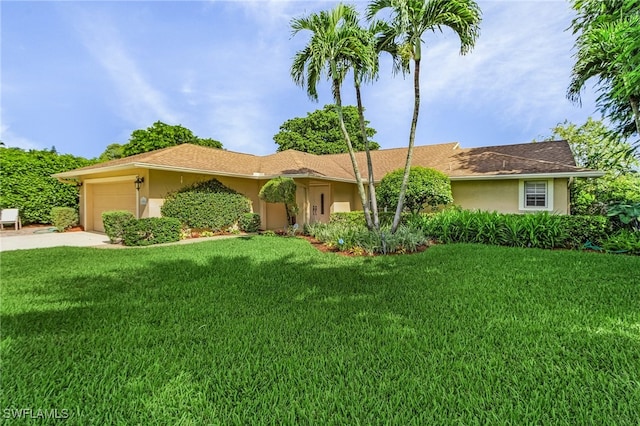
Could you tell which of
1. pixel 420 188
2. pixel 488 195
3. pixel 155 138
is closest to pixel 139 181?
pixel 420 188

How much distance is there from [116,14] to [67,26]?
121 cm

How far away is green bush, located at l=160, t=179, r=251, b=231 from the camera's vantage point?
13367 mm

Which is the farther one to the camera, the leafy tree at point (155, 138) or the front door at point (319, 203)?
the leafy tree at point (155, 138)

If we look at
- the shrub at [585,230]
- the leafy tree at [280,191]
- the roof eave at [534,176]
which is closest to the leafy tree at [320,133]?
the roof eave at [534,176]

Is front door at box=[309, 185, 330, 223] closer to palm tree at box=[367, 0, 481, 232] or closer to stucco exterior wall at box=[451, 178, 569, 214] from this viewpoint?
stucco exterior wall at box=[451, 178, 569, 214]

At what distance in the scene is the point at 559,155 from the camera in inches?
582

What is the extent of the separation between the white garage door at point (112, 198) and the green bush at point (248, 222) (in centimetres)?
481

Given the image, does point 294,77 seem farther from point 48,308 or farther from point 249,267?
point 48,308

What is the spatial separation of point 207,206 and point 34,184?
39.4 ft

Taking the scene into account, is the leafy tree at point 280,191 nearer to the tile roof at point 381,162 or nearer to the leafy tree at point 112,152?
the tile roof at point 381,162

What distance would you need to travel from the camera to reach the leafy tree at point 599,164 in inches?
606

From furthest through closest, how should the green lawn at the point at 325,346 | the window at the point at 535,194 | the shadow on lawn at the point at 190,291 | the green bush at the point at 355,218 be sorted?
the green bush at the point at 355,218, the window at the point at 535,194, the shadow on lawn at the point at 190,291, the green lawn at the point at 325,346

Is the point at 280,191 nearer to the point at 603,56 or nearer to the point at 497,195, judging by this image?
the point at 497,195

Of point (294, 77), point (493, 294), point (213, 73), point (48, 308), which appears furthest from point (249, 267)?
point (213, 73)
